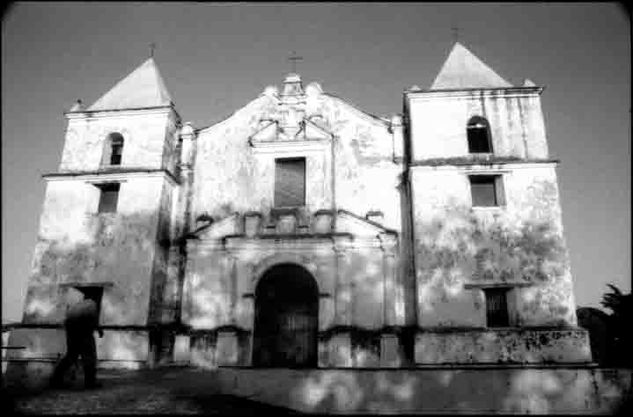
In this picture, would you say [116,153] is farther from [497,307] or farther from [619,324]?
[619,324]

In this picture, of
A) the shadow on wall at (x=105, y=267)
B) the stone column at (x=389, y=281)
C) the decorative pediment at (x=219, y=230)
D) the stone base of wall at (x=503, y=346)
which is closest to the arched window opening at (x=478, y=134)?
the stone column at (x=389, y=281)

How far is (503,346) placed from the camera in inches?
487

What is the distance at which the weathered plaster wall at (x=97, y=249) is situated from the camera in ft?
45.7

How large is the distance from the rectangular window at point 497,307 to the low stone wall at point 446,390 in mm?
4266

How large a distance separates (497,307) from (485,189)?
3532mm

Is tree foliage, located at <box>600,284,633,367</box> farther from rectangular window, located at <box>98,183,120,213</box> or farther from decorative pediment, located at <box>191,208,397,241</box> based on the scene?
rectangular window, located at <box>98,183,120,213</box>

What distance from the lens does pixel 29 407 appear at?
724 centimetres

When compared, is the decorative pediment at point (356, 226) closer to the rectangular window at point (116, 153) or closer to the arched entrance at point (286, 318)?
the arched entrance at point (286, 318)

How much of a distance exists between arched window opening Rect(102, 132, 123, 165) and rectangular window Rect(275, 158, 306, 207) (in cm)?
530

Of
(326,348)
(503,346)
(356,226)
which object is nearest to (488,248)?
(503,346)

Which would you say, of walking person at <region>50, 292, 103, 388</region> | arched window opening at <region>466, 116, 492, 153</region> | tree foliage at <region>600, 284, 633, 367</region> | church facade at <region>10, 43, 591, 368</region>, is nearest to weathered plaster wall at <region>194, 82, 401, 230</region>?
church facade at <region>10, 43, 591, 368</region>

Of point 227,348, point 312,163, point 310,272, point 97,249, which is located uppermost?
point 312,163

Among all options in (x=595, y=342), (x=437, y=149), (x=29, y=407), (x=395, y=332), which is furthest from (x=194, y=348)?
(x=595, y=342)

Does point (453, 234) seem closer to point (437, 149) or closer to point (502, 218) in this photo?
point (502, 218)
